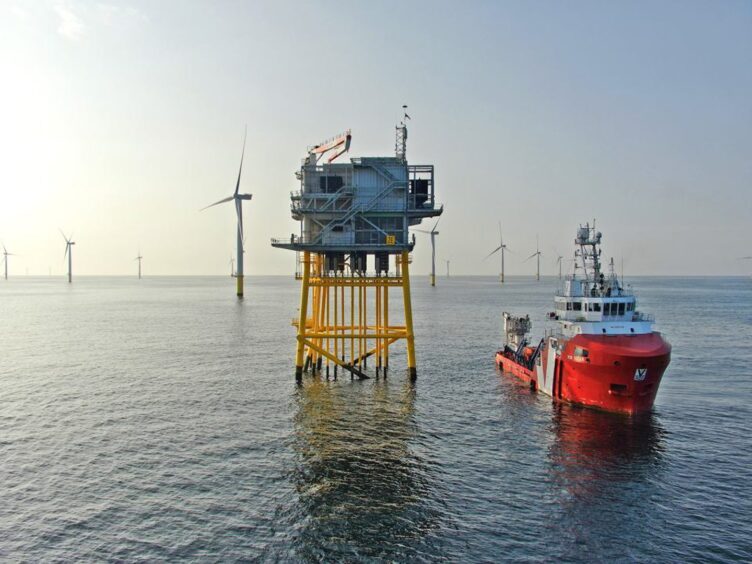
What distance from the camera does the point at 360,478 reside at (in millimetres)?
28516

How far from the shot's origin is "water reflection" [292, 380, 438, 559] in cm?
2256

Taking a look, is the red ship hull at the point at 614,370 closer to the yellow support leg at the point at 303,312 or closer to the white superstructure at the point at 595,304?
the white superstructure at the point at 595,304

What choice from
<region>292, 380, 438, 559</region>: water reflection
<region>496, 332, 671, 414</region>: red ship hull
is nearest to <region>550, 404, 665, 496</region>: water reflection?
<region>496, 332, 671, 414</region>: red ship hull

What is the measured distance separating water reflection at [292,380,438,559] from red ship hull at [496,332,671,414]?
12422 mm

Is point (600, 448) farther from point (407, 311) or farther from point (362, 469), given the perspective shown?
point (407, 311)

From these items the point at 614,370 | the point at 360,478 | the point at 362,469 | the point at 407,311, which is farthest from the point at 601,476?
the point at 407,311

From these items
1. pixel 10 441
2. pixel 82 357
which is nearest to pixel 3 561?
pixel 10 441

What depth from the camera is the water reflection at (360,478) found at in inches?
888

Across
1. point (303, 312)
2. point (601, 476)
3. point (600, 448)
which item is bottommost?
point (601, 476)

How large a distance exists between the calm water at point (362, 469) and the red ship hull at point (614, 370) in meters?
1.44

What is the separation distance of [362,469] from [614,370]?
66.1 feet

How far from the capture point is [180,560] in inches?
825

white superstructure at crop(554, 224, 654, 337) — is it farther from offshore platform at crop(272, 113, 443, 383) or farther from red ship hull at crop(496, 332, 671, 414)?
offshore platform at crop(272, 113, 443, 383)

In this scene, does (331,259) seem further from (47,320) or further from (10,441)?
(47,320)
